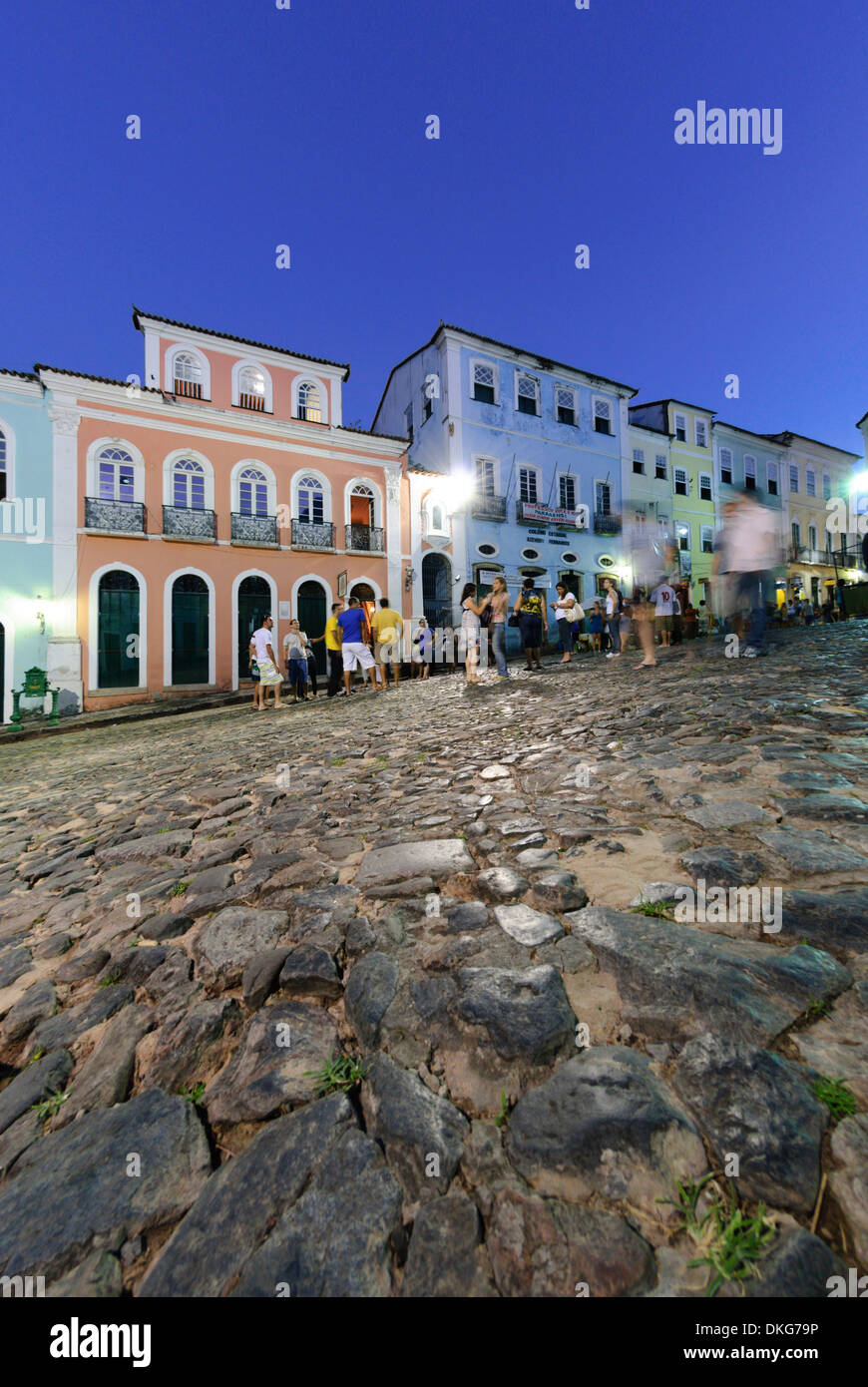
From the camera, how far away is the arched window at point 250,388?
59.1 feet

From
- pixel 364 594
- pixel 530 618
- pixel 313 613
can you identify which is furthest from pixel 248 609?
pixel 530 618

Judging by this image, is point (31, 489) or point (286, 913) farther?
point (31, 489)

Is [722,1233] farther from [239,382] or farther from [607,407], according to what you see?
[607,407]

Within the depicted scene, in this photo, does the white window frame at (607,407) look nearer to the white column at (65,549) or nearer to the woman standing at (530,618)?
the woman standing at (530,618)

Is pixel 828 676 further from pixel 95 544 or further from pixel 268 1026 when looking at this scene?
pixel 95 544

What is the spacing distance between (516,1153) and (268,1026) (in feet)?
2.27

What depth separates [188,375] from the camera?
680 inches

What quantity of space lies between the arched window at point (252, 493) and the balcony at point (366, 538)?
2984mm

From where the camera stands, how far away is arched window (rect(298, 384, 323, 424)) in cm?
1906

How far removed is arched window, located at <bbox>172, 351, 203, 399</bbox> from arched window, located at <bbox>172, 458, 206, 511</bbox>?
7.72 feet

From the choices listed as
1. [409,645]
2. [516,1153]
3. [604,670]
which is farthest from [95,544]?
[516,1153]

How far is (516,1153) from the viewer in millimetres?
917

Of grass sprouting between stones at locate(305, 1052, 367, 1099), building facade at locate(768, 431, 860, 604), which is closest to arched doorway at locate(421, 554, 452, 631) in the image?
grass sprouting between stones at locate(305, 1052, 367, 1099)

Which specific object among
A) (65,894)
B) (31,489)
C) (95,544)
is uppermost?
(31,489)
